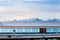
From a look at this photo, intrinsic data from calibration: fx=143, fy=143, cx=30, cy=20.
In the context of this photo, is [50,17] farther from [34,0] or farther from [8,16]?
[8,16]

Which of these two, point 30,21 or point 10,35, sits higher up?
point 30,21

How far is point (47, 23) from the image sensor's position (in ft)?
9.89

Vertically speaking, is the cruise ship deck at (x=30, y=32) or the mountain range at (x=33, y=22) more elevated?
the mountain range at (x=33, y=22)

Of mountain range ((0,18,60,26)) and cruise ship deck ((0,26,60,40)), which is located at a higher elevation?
mountain range ((0,18,60,26))

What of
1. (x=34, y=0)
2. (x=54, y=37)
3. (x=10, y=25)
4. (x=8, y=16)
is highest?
(x=34, y=0)

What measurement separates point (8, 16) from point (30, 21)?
48cm

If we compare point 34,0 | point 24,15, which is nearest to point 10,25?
point 24,15

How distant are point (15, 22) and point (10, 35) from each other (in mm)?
293

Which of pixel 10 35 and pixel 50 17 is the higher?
pixel 50 17

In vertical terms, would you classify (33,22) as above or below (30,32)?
above

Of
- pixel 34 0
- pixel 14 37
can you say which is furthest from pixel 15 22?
pixel 34 0

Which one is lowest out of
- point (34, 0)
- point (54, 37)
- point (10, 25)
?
point (54, 37)

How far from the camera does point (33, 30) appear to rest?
2.99 metres

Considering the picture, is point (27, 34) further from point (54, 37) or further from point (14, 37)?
point (54, 37)
